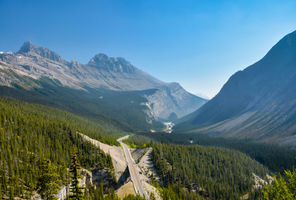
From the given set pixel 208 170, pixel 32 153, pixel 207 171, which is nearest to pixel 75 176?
pixel 32 153

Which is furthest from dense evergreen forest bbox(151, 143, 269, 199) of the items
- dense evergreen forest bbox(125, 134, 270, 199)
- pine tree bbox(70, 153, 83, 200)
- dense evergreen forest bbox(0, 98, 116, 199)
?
pine tree bbox(70, 153, 83, 200)

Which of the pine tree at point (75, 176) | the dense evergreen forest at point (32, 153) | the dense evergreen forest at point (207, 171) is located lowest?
the dense evergreen forest at point (207, 171)

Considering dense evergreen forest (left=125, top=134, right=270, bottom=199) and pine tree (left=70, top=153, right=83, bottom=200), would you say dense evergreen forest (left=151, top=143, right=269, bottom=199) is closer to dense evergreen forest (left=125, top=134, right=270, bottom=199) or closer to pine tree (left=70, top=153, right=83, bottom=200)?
dense evergreen forest (left=125, top=134, right=270, bottom=199)

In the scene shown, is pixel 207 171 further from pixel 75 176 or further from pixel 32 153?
pixel 75 176

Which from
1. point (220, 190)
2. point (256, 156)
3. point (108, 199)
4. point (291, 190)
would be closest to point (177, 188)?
point (220, 190)

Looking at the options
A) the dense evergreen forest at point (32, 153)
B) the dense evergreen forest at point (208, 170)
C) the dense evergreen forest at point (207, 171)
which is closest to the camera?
the dense evergreen forest at point (32, 153)

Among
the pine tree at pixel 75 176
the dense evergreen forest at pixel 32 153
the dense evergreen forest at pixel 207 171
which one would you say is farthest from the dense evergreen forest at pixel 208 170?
the pine tree at pixel 75 176

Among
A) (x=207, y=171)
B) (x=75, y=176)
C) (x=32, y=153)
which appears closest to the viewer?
(x=75, y=176)

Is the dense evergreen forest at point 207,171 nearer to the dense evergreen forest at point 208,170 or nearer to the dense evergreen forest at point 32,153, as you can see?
the dense evergreen forest at point 208,170
